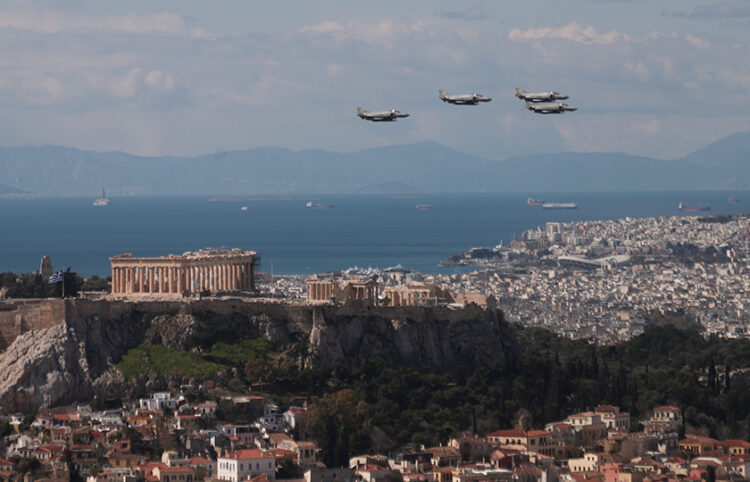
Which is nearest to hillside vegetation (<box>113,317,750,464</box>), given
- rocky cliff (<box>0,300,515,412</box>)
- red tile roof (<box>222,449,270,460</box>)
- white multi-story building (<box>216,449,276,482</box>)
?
rocky cliff (<box>0,300,515,412</box>)

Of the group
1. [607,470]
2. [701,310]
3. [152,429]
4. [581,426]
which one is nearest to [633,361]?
[581,426]

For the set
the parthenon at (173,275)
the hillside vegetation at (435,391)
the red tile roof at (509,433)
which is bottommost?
the red tile roof at (509,433)

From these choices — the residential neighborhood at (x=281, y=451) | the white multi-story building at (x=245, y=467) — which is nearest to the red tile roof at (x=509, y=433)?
the residential neighborhood at (x=281, y=451)

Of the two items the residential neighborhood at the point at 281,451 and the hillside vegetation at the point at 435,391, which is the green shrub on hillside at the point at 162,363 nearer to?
the hillside vegetation at the point at 435,391

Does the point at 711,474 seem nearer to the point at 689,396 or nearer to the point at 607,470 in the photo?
the point at 607,470

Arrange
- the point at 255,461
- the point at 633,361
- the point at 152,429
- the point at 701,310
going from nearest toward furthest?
the point at 255,461, the point at 152,429, the point at 633,361, the point at 701,310
